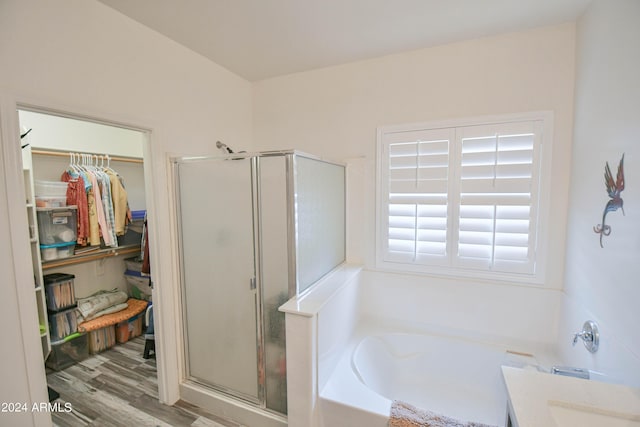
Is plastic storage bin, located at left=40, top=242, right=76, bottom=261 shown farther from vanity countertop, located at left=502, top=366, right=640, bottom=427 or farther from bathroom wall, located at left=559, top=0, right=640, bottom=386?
bathroom wall, located at left=559, top=0, right=640, bottom=386

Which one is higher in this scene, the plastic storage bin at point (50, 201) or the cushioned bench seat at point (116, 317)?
the plastic storage bin at point (50, 201)

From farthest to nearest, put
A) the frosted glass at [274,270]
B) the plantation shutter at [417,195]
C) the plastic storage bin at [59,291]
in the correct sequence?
1. the plastic storage bin at [59,291]
2. the plantation shutter at [417,195]
3. the frosted glass at [274,270]

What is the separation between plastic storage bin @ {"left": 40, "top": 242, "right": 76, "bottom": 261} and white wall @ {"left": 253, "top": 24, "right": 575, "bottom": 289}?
77.0 inches

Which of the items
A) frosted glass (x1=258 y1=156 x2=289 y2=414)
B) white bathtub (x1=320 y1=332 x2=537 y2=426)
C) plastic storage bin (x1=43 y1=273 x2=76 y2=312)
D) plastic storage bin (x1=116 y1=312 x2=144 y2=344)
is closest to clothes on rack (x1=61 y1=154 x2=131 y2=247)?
plastic storage bin (x1=43 y1=273 x2=76 y2=312)

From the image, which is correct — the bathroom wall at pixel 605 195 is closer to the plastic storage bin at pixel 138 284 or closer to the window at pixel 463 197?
the window at pixel 463 197

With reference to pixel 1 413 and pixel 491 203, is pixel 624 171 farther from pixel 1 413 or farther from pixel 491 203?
pixel 1 413

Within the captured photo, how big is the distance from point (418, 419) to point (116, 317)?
2.93 meters

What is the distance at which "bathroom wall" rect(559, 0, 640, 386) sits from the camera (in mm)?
1215

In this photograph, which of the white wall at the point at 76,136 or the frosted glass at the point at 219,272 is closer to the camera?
the frosted glass at the point at 219,272

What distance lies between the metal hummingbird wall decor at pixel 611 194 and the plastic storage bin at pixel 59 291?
13.1 feet

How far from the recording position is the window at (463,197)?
6.47 feet

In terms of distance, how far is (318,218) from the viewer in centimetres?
205

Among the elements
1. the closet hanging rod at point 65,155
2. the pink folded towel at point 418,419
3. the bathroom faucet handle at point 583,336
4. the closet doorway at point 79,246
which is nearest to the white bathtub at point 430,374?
the pink folded towel at point 418,419

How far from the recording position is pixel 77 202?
251cm
